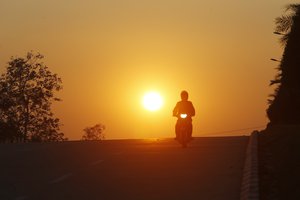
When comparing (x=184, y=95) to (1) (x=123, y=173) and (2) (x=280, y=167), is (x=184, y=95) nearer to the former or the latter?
(1) (x=123, y=173)

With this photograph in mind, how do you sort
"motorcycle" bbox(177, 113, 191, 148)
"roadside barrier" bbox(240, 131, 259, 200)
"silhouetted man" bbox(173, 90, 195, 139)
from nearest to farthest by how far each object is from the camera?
"roadside barrier" bbox(240, 131, 259, 200), "motorcycle" bbox(177, 113, 191, 148), "silhouetted man" bbox(173, 90, 195, 139)

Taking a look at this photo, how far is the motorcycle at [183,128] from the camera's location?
1022 inches

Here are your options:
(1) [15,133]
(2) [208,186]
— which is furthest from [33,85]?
(2) [208,186]

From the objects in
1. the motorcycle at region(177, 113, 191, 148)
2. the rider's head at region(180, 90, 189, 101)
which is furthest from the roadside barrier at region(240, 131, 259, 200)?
the rider's head at region(180, 90, 189, 101)

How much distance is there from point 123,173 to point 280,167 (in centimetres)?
320

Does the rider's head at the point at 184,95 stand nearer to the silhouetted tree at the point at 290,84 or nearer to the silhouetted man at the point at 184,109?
the silhouetted man at the point at 184,109

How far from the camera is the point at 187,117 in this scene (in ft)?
87.6

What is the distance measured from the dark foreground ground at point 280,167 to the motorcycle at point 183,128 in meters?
2.42

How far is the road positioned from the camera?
527 inches

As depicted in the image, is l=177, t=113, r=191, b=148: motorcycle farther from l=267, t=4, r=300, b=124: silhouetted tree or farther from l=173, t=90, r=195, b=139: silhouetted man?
l=267, t=4, r=300, b=124: silhouetted tree

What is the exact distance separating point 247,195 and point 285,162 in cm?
546

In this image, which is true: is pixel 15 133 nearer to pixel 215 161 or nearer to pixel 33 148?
pixel 33 148

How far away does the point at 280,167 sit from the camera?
16.3 metres

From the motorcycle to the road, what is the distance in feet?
3.84
